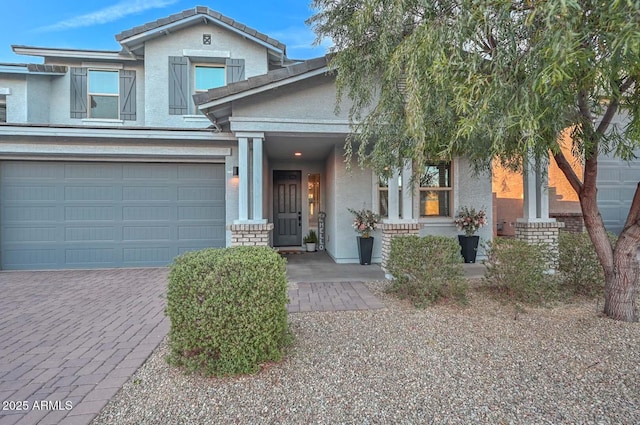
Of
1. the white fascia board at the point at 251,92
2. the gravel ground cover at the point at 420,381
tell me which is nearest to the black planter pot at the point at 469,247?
the gravel ground cover at the point at 420,381

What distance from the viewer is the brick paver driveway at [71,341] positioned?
2250mm

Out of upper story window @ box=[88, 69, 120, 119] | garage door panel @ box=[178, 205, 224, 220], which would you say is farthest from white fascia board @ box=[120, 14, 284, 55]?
garage door panel @ box=[178, 205, 224, 220]

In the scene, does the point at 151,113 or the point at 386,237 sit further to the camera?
the point at 151,113

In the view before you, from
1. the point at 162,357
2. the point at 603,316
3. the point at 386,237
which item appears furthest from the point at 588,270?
the point at 162,357

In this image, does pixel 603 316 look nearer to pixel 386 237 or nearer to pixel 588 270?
pixel 588 270

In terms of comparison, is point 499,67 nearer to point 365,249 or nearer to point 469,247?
point 365,249

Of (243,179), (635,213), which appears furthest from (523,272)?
(243,179)

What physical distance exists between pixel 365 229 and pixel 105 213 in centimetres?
601

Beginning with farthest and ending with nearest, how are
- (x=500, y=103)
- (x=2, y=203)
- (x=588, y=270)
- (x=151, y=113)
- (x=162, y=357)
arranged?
(x=151, y=113)
(x=2, y=203)
(x=588, y=270)
(x=162, y=357)
(x=500, y=103)

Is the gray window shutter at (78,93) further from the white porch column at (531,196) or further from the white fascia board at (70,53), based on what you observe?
the white porch column at (531,196)

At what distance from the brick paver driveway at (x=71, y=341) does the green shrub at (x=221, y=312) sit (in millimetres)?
670

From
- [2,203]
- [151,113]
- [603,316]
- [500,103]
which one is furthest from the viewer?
[151,113]

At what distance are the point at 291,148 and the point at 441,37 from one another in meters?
5.45

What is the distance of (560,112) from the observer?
2.56m
